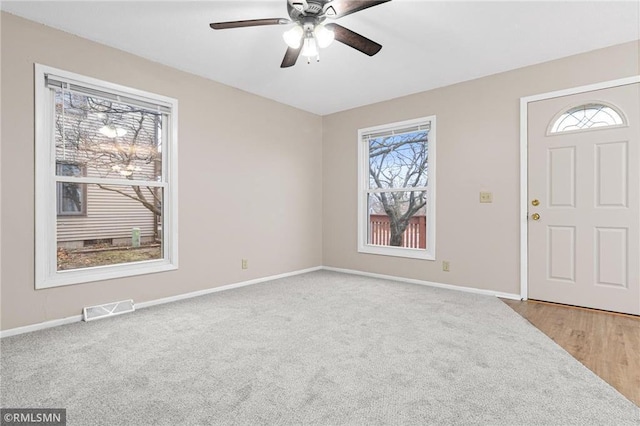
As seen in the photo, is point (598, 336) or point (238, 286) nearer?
point (598, 336)

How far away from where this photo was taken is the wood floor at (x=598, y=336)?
1.89 m

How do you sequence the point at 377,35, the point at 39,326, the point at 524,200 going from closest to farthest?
the point at 39,326
the point at 377,35
the point at 524,200

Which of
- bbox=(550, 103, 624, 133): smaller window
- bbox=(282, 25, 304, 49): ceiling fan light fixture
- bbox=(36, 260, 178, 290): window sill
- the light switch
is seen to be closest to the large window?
the light switch

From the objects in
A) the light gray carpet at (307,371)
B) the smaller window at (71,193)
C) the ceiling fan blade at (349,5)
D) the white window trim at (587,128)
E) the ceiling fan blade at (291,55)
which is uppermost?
the ceiling fan blade at (349,5)

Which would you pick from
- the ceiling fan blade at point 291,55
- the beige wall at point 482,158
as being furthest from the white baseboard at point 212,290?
the ceiling fan blade at point 291,55

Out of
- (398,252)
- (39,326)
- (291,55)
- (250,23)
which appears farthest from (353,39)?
(39,326)

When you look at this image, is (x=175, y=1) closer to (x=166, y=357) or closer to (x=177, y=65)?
(x=177, y=65)

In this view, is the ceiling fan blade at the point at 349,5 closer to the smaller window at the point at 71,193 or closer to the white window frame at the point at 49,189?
the white window frame at the point at 49,189

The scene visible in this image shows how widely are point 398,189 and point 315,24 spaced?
274cm

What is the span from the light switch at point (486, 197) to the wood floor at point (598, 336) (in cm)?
111

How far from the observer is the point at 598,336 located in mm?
2467

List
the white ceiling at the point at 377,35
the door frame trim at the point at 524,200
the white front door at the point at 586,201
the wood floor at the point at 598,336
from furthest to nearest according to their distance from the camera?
1. the door frame trim at the point at 524,200
2. the white front door at the point at 586,201
3. the white ceiling at the point at 377,35
4. the wood floor at the point at 598,336

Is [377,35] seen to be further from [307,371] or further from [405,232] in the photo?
[307,371]

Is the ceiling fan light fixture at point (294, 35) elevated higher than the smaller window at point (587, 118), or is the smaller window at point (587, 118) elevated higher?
the ceiling fan light fixture at point (294, 35)
